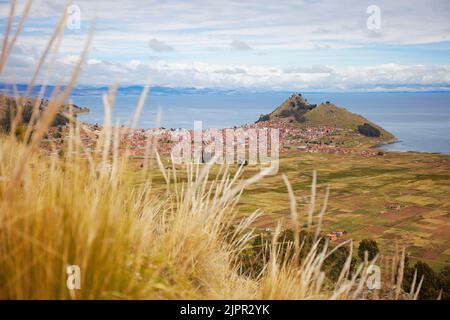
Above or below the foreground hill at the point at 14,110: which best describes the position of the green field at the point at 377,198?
below

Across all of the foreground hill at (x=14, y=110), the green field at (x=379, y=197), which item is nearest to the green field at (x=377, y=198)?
the green field at (x=379, y=197)

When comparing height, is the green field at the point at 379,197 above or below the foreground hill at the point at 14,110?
below

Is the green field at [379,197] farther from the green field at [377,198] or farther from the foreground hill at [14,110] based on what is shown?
the foreground hill at [14,110]

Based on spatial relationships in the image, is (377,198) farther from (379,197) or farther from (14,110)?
(14,110)

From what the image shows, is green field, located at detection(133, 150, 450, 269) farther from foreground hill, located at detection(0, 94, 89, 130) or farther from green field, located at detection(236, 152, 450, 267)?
foreground hill, located at detection(0, 94, 89, 130)

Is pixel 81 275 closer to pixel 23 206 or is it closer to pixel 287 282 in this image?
pixel 23 206

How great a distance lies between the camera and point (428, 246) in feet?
222

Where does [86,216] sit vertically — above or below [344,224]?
above

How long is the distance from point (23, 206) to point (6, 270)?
1.20 feet

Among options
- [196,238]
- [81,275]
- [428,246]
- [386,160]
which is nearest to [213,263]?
[196,238]

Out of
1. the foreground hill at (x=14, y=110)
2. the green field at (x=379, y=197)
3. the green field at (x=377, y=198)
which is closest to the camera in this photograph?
the foreground hill at (x=14, y=110)

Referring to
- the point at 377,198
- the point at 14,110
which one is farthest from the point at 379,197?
the point at 14,110

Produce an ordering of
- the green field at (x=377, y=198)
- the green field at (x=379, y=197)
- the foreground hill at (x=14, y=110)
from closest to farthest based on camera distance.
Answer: the foreground hill at (x=14, y=110) < the green field at (x=377, y=198) < the green field at (x=379, y=197)

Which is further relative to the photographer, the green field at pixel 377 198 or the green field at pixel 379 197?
the green field at pixel 379 197
